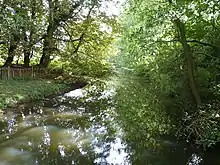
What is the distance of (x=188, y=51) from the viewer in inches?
420

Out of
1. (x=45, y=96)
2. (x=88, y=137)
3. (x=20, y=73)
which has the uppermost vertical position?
(x=20, y=73)

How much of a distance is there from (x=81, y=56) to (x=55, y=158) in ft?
56.0

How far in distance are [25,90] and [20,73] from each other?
4.44 metres

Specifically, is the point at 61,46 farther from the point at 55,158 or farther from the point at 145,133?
the point at 55,158

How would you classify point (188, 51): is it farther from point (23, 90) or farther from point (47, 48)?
point (47, 48)

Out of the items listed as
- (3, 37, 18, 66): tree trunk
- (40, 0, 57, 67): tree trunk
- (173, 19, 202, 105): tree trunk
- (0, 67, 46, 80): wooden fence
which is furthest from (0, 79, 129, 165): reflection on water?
(40, 0, 57, 67): tree trunk

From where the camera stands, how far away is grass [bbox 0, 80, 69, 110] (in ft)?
51.2

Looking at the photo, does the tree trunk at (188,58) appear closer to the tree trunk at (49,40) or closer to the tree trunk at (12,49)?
the tree trunk at (49,40)

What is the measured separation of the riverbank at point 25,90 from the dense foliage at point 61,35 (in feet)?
9.24

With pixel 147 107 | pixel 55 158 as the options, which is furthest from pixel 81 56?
pixel 55 158

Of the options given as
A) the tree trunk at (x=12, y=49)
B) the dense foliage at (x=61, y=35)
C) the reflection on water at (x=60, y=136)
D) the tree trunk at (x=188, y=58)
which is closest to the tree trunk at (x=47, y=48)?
the dense foliage at (x=61, y=35)

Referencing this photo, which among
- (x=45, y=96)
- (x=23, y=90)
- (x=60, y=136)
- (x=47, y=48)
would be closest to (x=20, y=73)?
(x=47, y=48)

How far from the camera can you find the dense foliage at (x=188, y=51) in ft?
29.2

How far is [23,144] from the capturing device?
9.87 m
